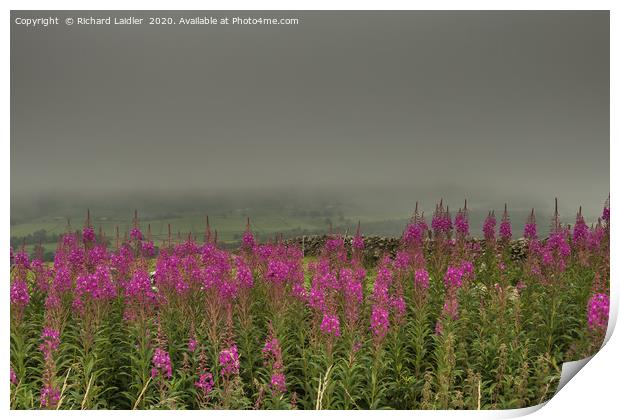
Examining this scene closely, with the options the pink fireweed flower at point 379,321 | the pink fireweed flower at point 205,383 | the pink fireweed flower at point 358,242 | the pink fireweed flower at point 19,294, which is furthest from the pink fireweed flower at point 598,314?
the pink fireweed flower at point 19,294

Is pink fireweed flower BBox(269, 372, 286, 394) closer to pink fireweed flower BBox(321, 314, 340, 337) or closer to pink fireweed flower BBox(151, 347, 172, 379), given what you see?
pink fireweed flower BBox(321, 314, 340, 337)

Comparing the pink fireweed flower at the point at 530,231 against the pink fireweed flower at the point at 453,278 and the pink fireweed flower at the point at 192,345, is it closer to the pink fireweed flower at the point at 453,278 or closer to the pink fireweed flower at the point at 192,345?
the pink fireweed flower at the point at 453,278

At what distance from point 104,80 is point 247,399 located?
115 inches

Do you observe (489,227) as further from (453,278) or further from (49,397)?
(49,397)

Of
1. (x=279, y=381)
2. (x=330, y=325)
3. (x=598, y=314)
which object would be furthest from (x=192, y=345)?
(x=598, y=314)

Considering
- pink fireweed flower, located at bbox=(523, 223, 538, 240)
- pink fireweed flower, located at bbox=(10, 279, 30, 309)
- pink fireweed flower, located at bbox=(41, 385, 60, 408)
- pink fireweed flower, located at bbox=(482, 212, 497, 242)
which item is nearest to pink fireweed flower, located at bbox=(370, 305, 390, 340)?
pink fireweed flower, located at bbox=(482, 212, 497, 242)

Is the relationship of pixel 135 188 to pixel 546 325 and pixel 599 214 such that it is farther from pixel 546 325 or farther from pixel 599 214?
pixel 599 214

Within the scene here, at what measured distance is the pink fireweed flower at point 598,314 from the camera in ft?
16.7

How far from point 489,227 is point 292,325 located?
2215 millimetres

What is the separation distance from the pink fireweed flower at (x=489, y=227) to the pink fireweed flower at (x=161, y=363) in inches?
127

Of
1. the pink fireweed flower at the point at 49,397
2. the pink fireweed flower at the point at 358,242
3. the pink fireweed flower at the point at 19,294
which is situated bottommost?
the pink fireweed flower at the point at 49,397

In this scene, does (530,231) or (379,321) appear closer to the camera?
(379,321)

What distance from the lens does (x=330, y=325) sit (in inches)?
185
